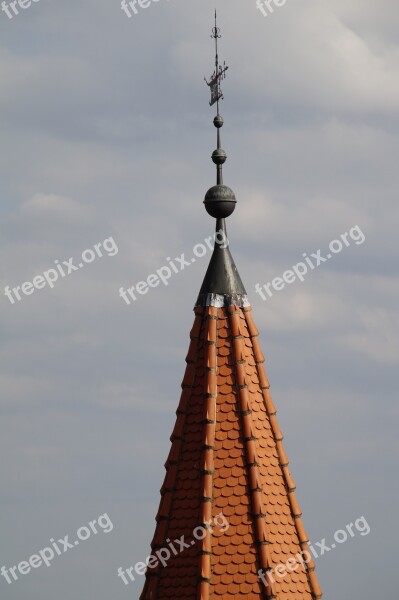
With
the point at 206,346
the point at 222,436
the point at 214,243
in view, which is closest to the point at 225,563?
the point at 222,436

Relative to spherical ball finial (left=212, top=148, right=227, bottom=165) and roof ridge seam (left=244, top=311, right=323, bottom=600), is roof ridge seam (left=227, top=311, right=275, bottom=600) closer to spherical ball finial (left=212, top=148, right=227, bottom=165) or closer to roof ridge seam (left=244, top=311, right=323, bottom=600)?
roof ridge seam (left=244, top=311, right=323, bottom=600)

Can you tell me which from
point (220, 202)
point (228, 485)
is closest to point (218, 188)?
point (220, 202)

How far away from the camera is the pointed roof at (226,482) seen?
20.7 m

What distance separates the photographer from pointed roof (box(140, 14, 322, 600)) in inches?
813

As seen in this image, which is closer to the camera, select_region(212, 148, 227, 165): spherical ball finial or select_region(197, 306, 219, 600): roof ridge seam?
select_region(197, 306, 219, 600): roof ridge seam

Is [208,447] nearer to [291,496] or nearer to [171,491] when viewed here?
[171,491]

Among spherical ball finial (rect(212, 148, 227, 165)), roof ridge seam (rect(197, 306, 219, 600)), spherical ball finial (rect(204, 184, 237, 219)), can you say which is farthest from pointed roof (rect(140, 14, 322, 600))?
spherical ball finial (rect(212, 148, 227, 165))

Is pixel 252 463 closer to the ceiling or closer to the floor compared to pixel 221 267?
closer to the floor

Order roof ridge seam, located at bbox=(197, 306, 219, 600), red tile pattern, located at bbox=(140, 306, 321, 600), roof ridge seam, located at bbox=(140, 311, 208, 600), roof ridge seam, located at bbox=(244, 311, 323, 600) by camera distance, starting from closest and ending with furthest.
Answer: roof ridge seam, located at bbox=(197, 306, 219, 600) < red tile pattern, located at bbox=(140, 306, 321, 600) < roof ridge seam, located at bbox=(140, 311, 208, 600) < roof ridge seam, located at bbox=(244, 311, 323, 600)

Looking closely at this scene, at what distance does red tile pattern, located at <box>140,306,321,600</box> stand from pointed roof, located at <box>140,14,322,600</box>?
0.05 ft

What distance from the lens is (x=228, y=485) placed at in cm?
2122

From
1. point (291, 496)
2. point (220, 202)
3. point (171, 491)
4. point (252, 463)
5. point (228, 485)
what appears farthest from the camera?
point (220, 202)

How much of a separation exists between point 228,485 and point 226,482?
6 centimetres

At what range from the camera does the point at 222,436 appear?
21.6 meters
